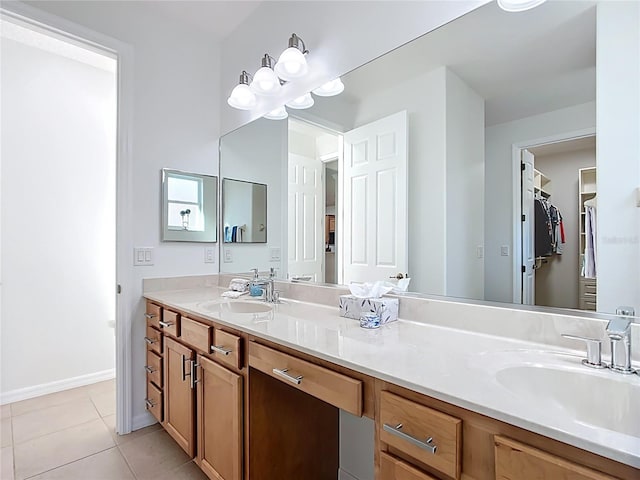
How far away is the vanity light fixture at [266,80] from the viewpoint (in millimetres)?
1928

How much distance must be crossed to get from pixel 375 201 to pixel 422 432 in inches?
41.3

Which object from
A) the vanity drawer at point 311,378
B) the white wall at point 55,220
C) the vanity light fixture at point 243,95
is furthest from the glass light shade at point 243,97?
the vanity drawer at point 311,378

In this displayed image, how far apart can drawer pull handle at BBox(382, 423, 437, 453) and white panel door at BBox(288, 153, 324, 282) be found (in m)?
1.04

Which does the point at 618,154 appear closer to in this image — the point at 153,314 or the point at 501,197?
the point at 501,197

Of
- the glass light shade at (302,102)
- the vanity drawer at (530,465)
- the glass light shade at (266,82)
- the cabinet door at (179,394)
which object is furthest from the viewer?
the glass light shade at (266,82)

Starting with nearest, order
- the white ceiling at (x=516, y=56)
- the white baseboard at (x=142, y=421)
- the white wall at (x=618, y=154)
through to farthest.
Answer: the white wall at (x=618, y=154)
the white ceiling at (x=516, y=56)
the white baseboard at (x=142, y=421)

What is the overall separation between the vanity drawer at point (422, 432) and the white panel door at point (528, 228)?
0.61 metres

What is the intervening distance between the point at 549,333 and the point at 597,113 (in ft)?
2.14

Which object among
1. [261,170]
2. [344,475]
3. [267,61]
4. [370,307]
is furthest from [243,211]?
[344,475]

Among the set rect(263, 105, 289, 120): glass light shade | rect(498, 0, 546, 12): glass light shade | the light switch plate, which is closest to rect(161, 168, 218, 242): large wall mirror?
the light switch plate

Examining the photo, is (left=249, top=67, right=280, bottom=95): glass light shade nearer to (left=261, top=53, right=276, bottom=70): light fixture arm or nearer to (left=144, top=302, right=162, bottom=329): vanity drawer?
(left=261, top=53, right=276, bottom=70): light fixture arm

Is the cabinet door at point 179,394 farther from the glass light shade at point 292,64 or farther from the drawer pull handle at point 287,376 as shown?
the glass light shade at point 292,64

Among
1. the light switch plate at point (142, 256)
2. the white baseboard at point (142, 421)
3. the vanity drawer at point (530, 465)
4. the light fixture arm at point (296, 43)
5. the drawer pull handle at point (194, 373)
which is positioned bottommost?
the white baseboard at point (142, 421)

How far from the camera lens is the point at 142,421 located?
6.83ft
